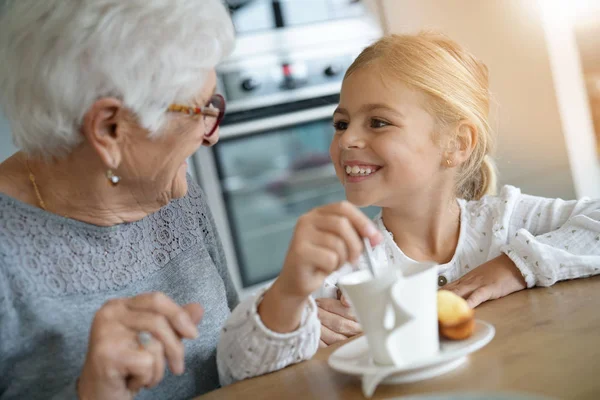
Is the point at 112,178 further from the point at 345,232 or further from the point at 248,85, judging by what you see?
the point at 248,85

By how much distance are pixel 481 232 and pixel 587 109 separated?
755 mm

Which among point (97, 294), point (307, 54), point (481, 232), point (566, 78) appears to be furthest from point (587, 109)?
point (97, 294)

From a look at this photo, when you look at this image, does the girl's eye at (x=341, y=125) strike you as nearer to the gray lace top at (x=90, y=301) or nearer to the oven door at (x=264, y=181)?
the gray lace top at (x=90, y=301)

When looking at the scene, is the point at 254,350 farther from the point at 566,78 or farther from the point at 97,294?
the point at 566,78

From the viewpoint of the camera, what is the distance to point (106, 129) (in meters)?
0.96

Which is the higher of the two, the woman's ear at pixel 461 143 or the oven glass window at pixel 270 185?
the woman's ear at pixel 461 143

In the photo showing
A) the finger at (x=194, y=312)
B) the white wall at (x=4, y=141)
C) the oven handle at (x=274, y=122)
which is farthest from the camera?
the oven handle at (x=274, y=122)

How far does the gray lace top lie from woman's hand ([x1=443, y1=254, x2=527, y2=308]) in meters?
0.30

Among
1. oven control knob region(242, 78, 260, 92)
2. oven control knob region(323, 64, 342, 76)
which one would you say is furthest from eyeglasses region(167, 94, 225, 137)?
oven control knob region(323, 64, 342, 76)

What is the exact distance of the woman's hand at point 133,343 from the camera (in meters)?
0.71

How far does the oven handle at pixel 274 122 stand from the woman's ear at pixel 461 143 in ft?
3.98

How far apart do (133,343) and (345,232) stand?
10.6 inches

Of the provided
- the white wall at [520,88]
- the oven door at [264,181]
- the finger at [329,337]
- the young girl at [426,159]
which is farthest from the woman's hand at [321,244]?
the oven door at [264,181]

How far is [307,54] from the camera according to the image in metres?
2.71
